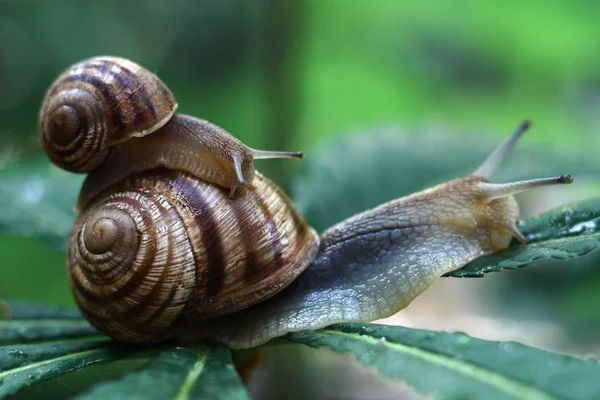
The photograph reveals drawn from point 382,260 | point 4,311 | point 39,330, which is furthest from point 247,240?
point 4,311

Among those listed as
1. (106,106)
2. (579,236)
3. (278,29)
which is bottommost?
(579,236)

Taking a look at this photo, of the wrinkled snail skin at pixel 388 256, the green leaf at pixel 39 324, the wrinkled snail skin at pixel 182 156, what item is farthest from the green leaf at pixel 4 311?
the wrinkled snail skin at pixel 388 256

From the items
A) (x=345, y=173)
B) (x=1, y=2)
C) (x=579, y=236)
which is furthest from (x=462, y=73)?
(x=1, y=2)

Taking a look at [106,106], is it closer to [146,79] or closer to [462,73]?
[146,79]

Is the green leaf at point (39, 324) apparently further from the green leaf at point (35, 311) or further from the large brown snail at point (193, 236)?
the large brown snail at point (193, 236)

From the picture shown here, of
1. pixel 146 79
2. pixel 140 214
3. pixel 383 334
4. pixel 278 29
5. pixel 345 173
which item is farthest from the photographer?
pixel 278 29

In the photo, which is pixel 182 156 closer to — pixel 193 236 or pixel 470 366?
pixel 193 236

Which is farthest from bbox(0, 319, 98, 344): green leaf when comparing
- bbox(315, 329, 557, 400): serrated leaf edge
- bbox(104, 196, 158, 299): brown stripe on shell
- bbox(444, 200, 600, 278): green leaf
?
bbox(444, 200, 600, 278): green leaf
